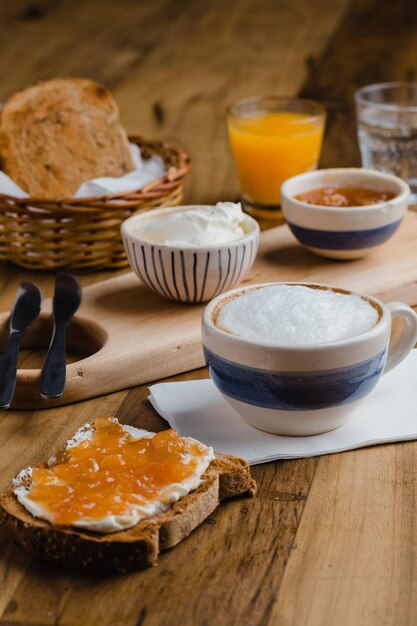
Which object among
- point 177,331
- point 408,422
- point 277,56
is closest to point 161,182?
point 177,331

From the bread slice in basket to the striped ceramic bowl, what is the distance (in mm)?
634

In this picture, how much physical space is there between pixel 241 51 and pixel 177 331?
2.64 metres

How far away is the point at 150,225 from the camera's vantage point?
198 cm

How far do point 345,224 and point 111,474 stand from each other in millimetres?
962

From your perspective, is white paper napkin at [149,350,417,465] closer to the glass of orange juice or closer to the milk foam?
the milk foam

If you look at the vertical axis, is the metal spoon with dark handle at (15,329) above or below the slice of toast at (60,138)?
below

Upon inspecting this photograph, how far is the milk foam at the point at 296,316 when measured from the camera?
4.72 feet

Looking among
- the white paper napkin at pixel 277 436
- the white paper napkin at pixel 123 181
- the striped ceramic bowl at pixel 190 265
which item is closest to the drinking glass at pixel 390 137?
the white paper napkin at pixel 123 181

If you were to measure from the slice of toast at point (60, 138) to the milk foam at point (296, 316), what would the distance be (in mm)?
940

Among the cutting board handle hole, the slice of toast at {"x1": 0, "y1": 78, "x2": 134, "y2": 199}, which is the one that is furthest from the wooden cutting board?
the slice of toast at {"x1": 0, "y1": 78, "x2": 134, "y2": 199}

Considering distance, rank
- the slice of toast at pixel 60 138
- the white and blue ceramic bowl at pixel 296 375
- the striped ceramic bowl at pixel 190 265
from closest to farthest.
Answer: the white and blue ceramic bowl at pixel 296 375, the striped ceramic bowl at pixel 190 265, the slice of toast at pixel 60 138

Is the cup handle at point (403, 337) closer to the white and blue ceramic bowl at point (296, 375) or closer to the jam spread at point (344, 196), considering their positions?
the white and blue ceramic bowl at point (296, 375)

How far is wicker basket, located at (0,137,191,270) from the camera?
6.93 ft

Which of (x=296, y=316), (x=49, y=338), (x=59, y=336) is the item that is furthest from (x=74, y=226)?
(x=296, y=316)
